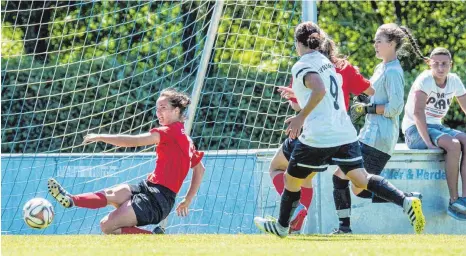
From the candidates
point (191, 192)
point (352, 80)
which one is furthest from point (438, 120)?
point (191, 192)

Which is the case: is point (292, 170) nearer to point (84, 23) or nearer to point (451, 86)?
point (451, 86)

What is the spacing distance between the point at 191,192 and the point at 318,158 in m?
1.60

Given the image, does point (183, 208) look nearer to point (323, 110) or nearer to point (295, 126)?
point (323, 110)

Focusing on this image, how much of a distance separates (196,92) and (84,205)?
1.54 meters

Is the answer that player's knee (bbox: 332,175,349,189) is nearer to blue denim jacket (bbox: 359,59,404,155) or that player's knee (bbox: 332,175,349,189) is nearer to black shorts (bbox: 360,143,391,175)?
black shorts (bbox: 360,143,391,175)

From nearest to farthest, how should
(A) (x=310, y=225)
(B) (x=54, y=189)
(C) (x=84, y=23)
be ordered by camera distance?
(B) (x=54, y=189), (A) (x=310, y=225), (C) (x=84, y=23)

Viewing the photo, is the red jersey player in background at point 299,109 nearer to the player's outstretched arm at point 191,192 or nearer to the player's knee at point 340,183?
the player's knee at point 340,183

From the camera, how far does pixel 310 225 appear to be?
9.30m

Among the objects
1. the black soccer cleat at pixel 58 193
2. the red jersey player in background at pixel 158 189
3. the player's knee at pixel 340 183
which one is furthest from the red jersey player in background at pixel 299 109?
the black soccer cleat at pixel 58 193

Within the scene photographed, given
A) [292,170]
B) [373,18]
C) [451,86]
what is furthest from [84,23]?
[292,170]

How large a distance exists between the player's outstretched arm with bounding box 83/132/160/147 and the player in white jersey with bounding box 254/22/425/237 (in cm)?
117

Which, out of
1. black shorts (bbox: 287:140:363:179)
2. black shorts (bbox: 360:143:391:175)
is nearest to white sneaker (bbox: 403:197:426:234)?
black shorts (bbox: 287:140:363:179)

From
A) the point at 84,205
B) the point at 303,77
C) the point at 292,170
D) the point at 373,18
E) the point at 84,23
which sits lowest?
the point at 84,205

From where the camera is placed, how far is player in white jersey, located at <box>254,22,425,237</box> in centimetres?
750
